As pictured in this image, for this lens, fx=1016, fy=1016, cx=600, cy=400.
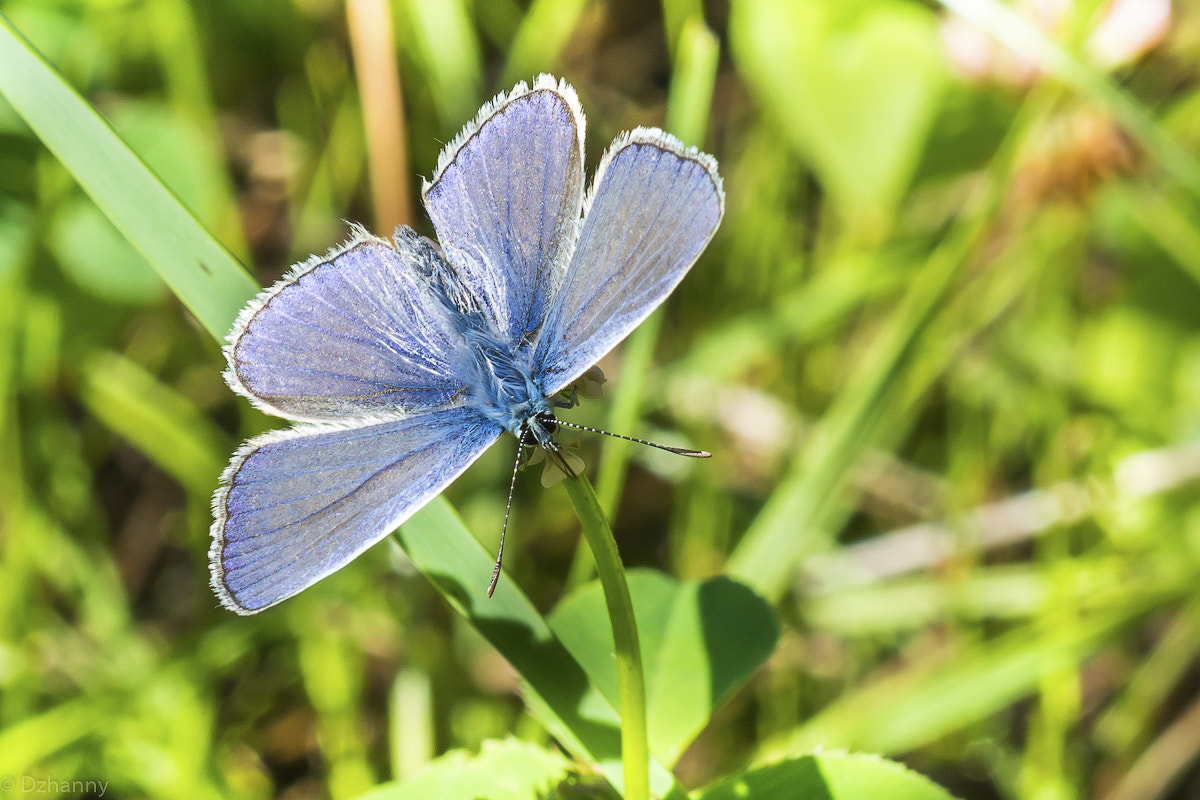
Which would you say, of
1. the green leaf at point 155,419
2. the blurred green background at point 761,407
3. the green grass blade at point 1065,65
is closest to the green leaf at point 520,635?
the blurred green background at point 761,407

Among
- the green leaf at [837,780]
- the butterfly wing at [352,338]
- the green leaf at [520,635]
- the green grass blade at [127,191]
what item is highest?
the green grass blade at [127,191]

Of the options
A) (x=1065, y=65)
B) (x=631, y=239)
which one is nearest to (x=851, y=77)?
(x=1065, y=65)

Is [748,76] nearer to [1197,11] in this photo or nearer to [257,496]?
[1197,11]

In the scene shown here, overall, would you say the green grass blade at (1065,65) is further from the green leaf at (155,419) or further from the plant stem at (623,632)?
the green leaf at (155,419)

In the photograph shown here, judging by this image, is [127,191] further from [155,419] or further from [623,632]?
[155,419]

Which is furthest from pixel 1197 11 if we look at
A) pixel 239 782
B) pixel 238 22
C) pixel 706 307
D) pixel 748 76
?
pixel 239 782

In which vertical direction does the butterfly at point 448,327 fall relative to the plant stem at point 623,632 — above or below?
above

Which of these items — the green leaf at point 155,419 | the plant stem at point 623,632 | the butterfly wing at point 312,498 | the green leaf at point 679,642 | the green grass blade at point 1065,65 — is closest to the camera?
the plant stem at point 623,632

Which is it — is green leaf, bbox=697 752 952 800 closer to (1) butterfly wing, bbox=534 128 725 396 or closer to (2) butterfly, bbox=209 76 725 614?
(2) butterfly, bbox=209 76 725 614
